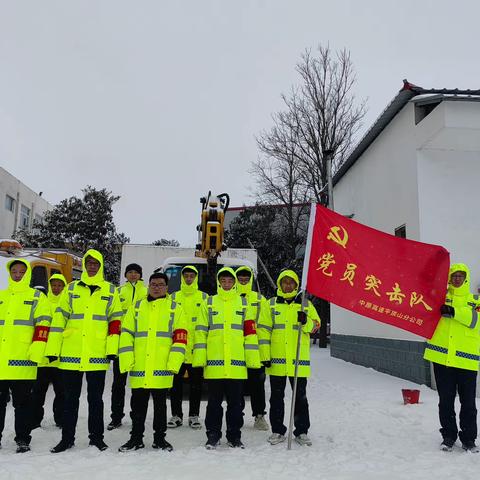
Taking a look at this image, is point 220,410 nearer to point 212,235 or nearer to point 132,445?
point 132,445

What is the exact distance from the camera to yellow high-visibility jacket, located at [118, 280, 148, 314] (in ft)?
24.9

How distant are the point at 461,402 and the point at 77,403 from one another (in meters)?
4.42

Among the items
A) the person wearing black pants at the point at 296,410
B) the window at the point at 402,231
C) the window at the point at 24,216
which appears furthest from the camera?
the window at the point at 24,216

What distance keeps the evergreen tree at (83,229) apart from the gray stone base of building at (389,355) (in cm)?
1794

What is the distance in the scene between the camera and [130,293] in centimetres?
771

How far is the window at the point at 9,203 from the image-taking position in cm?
3522

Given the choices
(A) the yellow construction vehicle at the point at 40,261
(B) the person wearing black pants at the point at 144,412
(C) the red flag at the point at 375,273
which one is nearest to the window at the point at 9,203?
(A) the yellow construction vehicle at the point at 40,261

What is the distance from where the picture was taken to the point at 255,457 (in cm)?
536

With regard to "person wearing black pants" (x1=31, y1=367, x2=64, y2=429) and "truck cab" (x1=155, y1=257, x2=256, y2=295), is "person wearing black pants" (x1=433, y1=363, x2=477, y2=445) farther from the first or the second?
"truck cab" (x1=155, y1=257, x2=256, y2=295)

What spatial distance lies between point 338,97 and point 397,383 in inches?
765

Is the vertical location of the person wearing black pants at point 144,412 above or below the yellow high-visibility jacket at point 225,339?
below

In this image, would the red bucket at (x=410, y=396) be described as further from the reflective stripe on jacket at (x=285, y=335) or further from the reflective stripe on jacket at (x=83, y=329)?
the reflective stripe on jacket at (x=83, y=329)

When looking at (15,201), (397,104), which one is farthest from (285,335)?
(15,201)

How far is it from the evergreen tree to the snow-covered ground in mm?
22914
